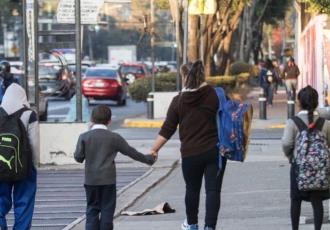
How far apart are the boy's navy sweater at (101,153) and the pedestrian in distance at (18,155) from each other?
598 mm

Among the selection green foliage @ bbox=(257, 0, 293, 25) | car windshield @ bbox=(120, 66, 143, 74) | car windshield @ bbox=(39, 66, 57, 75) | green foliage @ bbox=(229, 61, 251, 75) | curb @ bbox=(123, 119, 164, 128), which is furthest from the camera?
green foliage @ bbox=(257, 0, 293, 25)

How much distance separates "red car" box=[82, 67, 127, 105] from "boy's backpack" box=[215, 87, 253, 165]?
103 ft

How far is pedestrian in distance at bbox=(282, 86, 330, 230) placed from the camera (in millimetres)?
9164

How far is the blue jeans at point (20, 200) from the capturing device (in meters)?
9.70

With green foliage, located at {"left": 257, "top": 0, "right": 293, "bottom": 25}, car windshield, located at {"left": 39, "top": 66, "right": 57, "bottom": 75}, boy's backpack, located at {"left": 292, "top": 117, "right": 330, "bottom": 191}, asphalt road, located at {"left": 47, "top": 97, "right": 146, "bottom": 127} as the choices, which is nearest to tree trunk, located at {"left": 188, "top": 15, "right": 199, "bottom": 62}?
asphalt road, located at {"left": 47, "top": 97, "right": 146, "bottom": 127}

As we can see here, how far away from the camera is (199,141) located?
9.98 m

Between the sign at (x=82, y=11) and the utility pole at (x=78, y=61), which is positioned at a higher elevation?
the sign at (x=82, y=11)

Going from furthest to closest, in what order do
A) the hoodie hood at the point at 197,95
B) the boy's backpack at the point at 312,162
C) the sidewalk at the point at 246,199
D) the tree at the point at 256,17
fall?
1. the tree at the point at 256,17
2. the sidewalk at the point at 246,199
3. the hoodie hood at the point at 197,95
4. the boy's backpack at the point at 312,162

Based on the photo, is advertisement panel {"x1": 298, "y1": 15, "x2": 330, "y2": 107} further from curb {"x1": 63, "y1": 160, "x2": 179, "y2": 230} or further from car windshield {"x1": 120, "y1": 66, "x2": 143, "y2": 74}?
car windshield {"x1": 120, "y1": 66, "x2": 143, "y2": 74}

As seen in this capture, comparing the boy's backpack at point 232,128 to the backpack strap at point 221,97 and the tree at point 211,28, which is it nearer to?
the backpack strap at point 221,97

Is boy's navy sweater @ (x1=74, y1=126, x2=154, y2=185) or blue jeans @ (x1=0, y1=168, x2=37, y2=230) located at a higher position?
boy's navy sweater @ (x1=74, y1=126, x2=154, y2=185)

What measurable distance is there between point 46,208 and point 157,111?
17.0 m

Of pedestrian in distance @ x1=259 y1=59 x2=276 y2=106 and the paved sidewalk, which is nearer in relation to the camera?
the paved sidewalk

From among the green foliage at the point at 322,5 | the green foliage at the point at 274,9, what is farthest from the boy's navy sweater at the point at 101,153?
the green foliage at the point at 274,9
